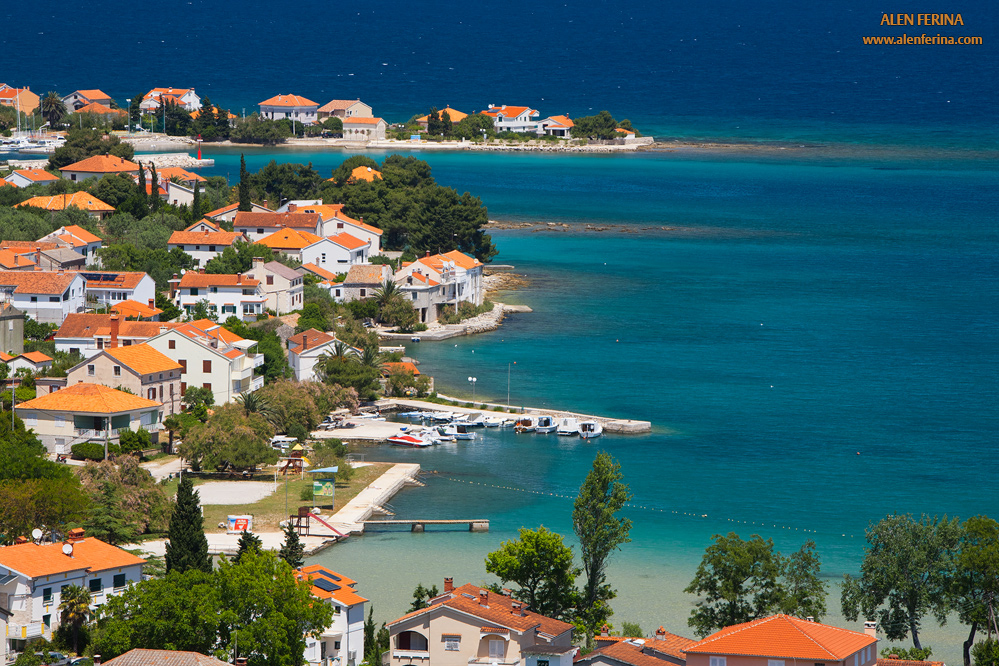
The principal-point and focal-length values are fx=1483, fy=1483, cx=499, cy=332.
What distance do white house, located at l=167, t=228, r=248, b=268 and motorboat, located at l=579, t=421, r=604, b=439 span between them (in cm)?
2669

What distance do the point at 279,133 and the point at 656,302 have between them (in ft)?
308

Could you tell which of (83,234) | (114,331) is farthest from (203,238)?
(114,331)

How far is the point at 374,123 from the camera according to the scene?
7215 inches

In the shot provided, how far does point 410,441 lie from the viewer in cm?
5953

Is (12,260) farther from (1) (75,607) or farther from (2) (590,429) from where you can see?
(1) (75,607)

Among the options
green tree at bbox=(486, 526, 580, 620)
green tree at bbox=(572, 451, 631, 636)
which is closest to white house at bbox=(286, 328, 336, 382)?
green tree at bbox=(572, 451, 631, 636)

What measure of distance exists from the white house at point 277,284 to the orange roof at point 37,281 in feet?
32.1

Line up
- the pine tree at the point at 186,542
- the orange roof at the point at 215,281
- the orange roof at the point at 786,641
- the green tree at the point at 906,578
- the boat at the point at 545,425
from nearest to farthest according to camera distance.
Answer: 1. the orange roof at the point at 786,641
2. the pine tree at the point at 186,542
3. the green tree at the point at 906,578
4. the boat at the point at 545,425
5. the orange roof at the point at 215,281

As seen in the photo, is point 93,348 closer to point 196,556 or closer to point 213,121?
point 196,556

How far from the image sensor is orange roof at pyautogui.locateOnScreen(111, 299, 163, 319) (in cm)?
6512

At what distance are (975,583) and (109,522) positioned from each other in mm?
23259

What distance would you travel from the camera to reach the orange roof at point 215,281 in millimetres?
70500

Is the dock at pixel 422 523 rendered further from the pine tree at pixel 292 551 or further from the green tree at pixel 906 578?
the green tree at pixel 906 578

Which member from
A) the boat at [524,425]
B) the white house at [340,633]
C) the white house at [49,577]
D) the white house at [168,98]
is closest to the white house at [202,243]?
the boat at [524,425]
